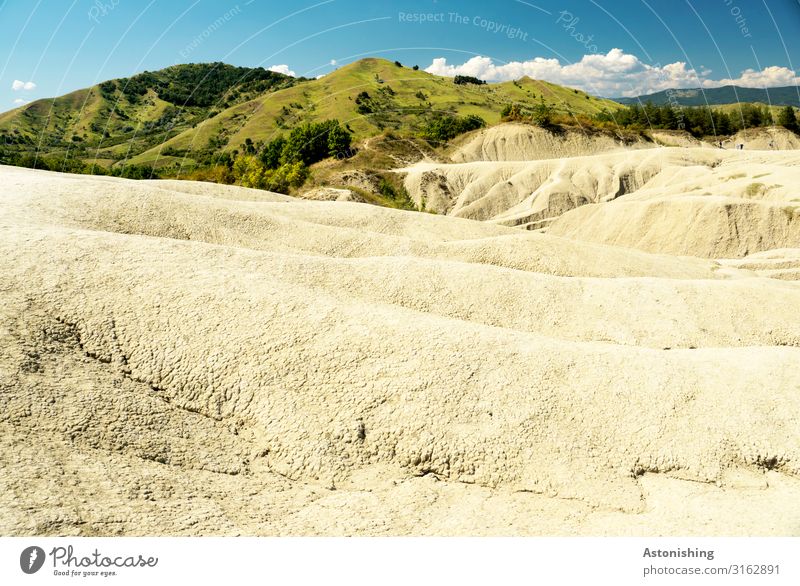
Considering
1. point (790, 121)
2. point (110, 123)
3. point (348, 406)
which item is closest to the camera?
point (348, 406)

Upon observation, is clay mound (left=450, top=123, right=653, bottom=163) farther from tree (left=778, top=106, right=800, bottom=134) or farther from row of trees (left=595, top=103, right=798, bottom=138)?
tree (left=778, top=106, right=800, bottom=134)

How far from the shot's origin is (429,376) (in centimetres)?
1385

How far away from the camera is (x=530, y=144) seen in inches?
4163

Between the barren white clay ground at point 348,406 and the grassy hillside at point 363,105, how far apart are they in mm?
124531

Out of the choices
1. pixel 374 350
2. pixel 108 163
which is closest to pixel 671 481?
pixel 374 350

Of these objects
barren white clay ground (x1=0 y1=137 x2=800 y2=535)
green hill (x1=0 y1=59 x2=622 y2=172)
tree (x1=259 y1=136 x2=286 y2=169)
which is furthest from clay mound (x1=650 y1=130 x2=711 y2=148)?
barren white clay ground (x1=0 y1=137 x2=800 y2=535)

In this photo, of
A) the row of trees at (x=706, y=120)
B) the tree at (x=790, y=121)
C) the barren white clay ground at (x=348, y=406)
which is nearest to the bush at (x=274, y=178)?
the barren white clay ground at (x=348, y=406)

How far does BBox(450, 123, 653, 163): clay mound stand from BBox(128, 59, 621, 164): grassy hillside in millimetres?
34398

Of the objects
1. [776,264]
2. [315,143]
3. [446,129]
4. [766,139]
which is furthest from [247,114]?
[776,264]

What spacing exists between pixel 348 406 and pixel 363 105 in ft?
521

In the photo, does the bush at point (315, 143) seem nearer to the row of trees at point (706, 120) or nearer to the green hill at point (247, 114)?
the green hill at point (247, 114)

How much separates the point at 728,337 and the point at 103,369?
22002 mm

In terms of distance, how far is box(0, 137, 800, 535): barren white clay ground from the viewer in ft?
34.5

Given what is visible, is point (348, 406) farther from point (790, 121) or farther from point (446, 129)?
point (790, 121)
